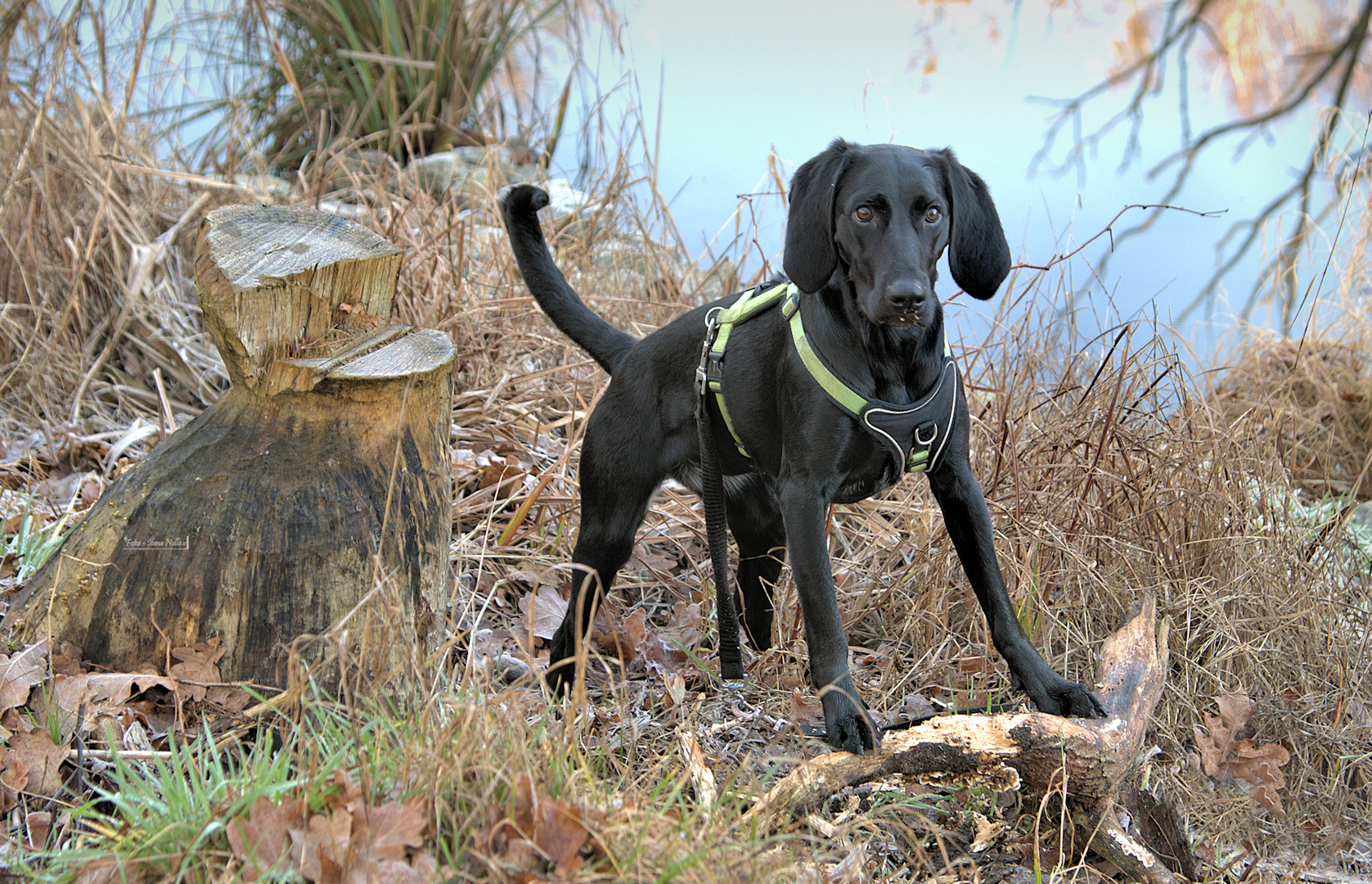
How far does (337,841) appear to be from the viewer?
1.62 metres

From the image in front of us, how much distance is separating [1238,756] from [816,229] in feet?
6.98

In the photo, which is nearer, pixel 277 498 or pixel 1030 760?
pixel 1030 760

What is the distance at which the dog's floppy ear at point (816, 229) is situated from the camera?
7.52 feet

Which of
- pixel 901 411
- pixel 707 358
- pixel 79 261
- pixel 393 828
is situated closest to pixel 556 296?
pixel 707 358

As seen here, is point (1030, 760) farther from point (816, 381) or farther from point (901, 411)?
point (816, 381)

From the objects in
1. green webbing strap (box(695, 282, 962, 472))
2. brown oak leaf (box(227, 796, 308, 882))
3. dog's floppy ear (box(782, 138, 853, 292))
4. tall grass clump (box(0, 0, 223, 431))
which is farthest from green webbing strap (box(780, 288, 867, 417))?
tall grass clump (box(0, 0, 223, 431))

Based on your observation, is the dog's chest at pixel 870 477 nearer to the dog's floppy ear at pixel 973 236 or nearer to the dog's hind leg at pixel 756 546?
the dog's floppy ear at pixel 973 236

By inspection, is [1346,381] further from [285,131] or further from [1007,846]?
[285,131]

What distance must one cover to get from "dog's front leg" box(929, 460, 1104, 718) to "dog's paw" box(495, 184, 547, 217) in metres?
1.39

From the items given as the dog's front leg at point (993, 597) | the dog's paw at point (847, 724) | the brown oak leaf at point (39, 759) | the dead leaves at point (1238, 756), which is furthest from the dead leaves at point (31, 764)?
the dead leaves at point (1238, 756)

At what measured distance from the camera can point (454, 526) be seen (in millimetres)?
3795

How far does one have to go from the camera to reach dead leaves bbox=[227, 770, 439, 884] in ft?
5.20

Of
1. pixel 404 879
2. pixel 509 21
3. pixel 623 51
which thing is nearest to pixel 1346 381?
pixel 623 51

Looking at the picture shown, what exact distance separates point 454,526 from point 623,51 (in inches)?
126
